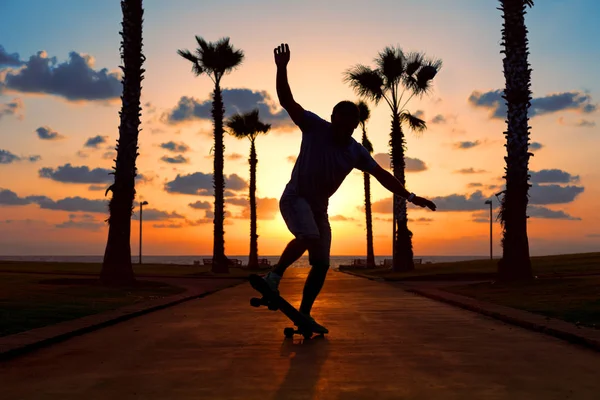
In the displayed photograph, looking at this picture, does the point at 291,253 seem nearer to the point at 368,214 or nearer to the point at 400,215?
the point at 400,215

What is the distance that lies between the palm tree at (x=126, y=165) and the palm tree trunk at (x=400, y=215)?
20.7 m

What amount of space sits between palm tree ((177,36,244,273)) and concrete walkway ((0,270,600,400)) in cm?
3426

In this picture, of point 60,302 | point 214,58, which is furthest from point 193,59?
point 60,302

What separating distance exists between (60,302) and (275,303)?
25.9ft

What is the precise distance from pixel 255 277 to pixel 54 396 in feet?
→ 10.2

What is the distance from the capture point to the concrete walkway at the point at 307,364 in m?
6.14

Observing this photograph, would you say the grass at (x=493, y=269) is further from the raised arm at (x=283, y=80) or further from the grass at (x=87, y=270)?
the raised arm at (x=283, y=80)

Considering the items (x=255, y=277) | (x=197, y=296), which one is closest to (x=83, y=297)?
(x=197, y=296)

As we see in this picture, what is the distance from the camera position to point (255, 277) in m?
8.73

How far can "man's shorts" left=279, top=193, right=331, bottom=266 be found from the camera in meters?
8.88

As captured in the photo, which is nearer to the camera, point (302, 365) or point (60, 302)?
point (302, 365)

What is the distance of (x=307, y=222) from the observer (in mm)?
8867

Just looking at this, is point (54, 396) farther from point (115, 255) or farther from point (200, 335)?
point (115, 255)

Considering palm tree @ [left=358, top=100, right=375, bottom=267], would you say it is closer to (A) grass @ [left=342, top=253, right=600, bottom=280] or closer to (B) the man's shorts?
Answer: (A) grass @ [left=342, top=253, right=600, bottom=280]
